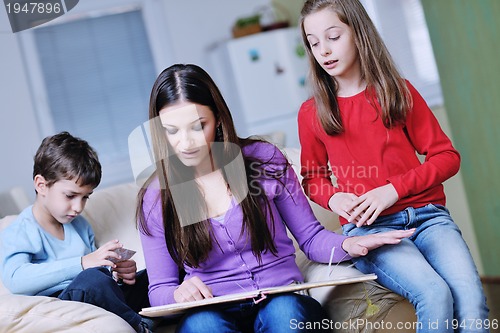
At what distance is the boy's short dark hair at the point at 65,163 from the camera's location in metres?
1.35

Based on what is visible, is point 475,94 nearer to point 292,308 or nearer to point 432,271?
point 432,271

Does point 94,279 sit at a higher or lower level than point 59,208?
lower

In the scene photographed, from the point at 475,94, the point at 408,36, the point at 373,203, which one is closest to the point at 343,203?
the point at 373,203

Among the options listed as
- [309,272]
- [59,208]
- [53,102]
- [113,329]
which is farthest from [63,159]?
[53,102]

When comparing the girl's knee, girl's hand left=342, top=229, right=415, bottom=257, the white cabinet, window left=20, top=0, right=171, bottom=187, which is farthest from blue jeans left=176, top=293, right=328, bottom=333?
the white cabinet

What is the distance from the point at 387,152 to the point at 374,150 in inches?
0.9

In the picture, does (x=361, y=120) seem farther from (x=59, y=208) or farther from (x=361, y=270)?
(x=59, y=208)

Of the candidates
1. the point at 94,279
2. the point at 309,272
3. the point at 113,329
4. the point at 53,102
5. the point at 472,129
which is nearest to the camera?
the point at 113,329

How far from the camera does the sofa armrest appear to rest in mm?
1073

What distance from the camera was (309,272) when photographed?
1294 mm

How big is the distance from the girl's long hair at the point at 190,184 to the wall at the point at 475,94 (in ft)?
3.92

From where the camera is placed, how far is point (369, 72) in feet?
3.99

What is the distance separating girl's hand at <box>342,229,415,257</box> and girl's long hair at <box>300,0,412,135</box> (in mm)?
200

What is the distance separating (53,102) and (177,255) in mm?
2535
